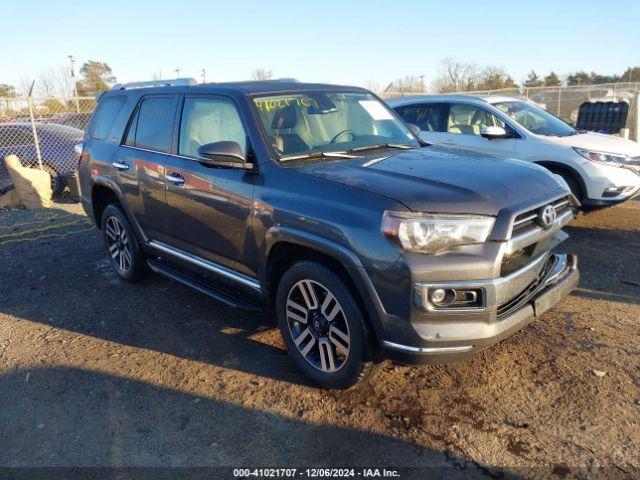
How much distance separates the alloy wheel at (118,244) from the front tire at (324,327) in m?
2.59

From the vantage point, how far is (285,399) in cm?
341

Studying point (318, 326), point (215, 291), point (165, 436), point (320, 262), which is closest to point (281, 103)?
point (320, 262)

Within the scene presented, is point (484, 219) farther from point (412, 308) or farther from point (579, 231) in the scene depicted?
point (579, 231)

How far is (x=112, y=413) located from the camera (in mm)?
3369

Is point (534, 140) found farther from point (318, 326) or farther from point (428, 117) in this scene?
point (318, 326)

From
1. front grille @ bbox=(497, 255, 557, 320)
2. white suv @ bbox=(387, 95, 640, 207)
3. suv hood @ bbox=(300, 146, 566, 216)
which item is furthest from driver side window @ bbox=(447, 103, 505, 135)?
front grille @ bbox=(497, 255, 557, 320)

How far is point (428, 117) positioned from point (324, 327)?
19.0ft

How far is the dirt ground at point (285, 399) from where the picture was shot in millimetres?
2867

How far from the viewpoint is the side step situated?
3.90 meters

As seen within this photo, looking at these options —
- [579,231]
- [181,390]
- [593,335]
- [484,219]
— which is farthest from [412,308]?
[579,231]

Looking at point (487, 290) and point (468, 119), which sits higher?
point (468, 119)

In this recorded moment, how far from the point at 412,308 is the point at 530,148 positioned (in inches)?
204

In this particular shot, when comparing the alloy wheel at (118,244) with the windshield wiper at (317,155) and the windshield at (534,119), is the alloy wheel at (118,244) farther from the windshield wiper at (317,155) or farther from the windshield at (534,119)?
the windshield at (534,119)

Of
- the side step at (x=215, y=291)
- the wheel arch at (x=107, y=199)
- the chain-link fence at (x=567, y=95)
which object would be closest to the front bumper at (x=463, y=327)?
the side step at (x=215, y=291)
